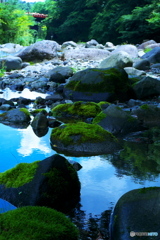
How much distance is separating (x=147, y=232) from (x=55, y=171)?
121 cm

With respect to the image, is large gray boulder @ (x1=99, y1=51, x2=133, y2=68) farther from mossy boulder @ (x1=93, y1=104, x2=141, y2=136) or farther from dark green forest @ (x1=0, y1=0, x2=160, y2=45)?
dark green forest @ (x1=0, y1=0, x2=160, y2=45)

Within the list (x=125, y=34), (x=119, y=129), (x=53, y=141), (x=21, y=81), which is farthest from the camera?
(x=125, y=34)

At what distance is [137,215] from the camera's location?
2.68 metres

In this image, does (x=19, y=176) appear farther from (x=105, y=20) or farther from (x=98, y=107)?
(x=105, y=20)

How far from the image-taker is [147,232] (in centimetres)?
251

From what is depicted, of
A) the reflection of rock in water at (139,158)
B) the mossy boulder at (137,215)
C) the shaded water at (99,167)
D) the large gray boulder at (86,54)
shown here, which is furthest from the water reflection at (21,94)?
the large gray boulder at (86,54)

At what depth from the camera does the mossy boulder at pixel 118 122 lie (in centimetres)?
610

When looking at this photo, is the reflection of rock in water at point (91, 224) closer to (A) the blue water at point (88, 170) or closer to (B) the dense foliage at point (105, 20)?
(A) the blue water at point (88, 170)

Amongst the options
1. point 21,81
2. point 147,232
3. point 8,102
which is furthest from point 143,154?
point 21,81

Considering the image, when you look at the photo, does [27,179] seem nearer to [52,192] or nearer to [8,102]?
[52,192]

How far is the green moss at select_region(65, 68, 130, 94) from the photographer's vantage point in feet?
31.6

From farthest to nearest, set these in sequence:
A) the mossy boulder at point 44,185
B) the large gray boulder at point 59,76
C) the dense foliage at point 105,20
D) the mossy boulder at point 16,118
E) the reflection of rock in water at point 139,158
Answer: the dense foliage at point 105,20 → the large gray boulder at point 59,76 → the mossy boulder at point 16,118 → the reflection of rock in water at point 139,158 → the mossy boulder at point 44,185

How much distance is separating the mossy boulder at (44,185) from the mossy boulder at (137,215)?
68 centimetres

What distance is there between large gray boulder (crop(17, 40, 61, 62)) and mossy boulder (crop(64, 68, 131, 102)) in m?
10.8
